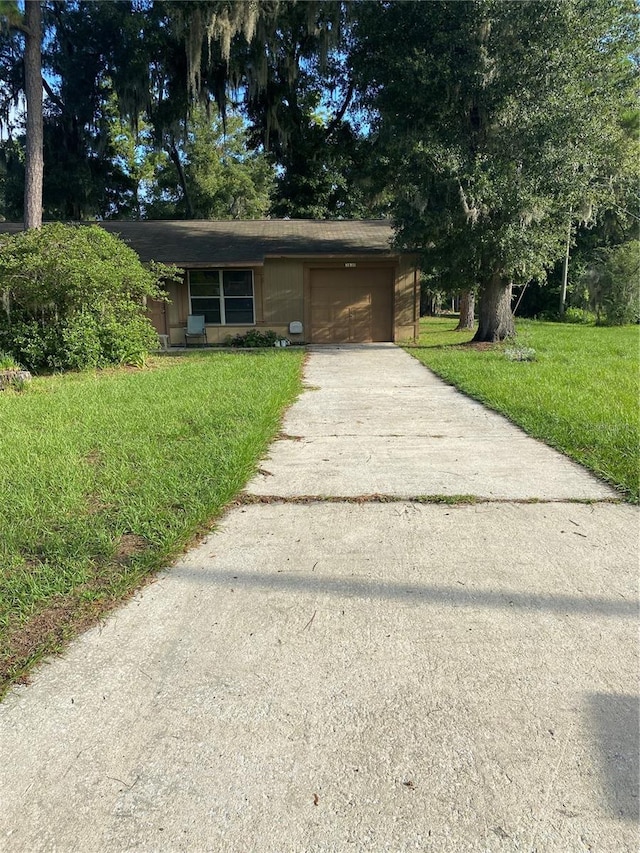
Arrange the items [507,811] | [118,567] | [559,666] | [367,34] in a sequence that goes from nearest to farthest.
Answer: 1. [507,811]
2. [559,666]
3. [118,567]
4. [367,34]

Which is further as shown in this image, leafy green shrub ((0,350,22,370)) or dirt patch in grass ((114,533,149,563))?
leafy green shrub ((0,350,22,370))

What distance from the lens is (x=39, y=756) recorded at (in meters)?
1.79

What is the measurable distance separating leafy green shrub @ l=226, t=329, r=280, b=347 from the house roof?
2083mm

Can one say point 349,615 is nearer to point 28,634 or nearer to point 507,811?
point 507,811

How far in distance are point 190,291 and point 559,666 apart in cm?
1668

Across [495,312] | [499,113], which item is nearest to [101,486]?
[499,113]

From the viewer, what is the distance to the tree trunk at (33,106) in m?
15.1

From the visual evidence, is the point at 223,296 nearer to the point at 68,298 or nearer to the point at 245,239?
the point at 245,239

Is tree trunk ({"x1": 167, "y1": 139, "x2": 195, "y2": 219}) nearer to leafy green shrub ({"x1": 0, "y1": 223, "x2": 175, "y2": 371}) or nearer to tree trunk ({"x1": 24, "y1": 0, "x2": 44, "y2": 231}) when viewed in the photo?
tree trunk ({"x1": 24, "y1": 0, "x2": 44, "y2": 231})

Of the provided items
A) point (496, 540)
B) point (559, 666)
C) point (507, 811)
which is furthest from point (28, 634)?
point (496, 540)

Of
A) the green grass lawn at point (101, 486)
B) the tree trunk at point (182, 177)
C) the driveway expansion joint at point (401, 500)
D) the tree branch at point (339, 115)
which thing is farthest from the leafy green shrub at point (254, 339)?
the driveway expansion joint at point (401, 500)

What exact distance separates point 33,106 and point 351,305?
10.4 meters

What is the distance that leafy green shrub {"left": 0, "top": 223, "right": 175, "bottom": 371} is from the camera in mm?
10078

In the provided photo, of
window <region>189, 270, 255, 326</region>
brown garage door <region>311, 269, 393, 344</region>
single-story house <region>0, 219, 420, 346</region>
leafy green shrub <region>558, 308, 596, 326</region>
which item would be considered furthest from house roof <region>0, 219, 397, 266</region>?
leafy green shrub <region>558, 308, 596, 326</region>
